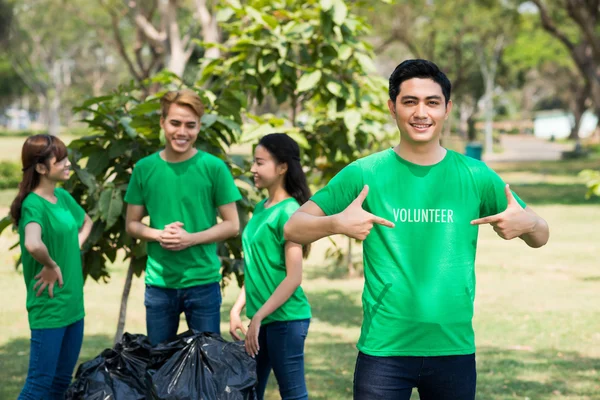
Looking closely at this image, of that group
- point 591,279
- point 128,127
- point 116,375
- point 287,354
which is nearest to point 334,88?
point 128,127

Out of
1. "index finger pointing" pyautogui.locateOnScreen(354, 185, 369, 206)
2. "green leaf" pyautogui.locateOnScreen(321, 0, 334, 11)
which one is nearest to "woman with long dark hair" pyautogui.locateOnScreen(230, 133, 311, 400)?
"index finger pointing" pyautogui.locateOnScreen(354, 185, 369, 206)

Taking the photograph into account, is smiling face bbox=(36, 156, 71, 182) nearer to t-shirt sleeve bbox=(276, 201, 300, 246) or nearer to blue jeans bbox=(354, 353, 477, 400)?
t-shirt sleeve bbox=(276, 201, 300, 246)

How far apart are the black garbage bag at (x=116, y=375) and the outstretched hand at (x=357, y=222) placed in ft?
5.83

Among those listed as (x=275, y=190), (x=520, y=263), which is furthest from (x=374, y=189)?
(x=520, y=263)

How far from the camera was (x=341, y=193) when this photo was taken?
3.14 meters

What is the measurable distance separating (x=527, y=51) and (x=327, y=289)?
44105 millimetres

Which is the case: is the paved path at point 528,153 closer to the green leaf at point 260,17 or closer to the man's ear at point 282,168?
the green leaf at point 260,17

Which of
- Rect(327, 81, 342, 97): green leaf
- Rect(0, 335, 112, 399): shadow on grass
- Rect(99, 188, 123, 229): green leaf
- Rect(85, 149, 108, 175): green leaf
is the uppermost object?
Rect(327, 81, 342, 97): green leaf

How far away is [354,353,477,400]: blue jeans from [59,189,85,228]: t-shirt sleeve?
2.56 meters

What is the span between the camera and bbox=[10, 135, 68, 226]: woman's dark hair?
4836 millimetres

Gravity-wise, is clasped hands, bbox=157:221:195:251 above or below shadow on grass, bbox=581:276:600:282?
above

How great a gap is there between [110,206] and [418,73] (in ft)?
10.2

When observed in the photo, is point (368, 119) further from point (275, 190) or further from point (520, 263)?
point (520, 263)

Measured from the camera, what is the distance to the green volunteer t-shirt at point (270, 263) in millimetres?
4348
